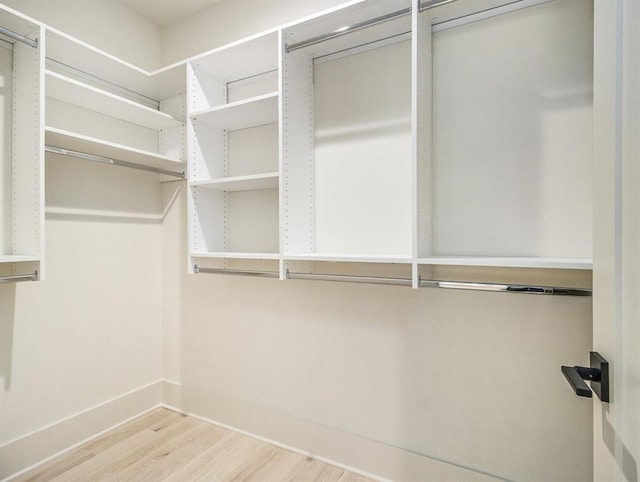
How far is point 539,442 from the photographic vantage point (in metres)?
1.47

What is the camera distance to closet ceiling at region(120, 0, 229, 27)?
229 centimetres

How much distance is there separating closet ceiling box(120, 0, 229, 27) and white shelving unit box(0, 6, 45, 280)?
866 mm

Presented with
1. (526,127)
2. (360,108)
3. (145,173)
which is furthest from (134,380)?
(526,127)

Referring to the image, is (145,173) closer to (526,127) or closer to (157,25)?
(157,25)

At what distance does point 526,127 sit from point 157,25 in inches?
96.3

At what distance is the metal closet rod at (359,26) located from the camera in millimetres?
1430

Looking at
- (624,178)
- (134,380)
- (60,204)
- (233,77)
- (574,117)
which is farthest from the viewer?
(134,380)

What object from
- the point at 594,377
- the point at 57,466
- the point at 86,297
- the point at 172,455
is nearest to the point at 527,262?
the point at 594,377

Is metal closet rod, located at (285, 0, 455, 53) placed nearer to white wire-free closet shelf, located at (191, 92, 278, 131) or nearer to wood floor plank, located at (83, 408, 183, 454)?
white wire-free closet shelf, located at (191, 92, 278, 131)

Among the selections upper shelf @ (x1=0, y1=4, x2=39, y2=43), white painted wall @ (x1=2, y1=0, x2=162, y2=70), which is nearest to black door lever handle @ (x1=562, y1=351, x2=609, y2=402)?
upper shelf @ (x1=0, y1=4, x2=39, y2=43)

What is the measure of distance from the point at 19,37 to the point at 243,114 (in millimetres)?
989

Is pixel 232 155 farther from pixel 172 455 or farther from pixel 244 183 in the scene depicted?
pixel 172 455

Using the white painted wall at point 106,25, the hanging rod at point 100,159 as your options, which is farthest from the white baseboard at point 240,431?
the white painted wall at point 106,25

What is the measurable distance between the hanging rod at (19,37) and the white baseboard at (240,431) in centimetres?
188
